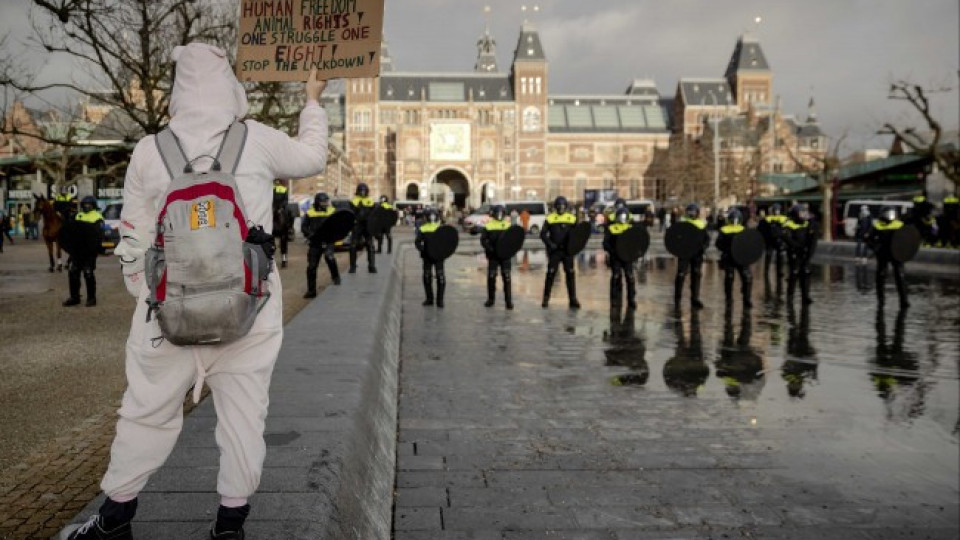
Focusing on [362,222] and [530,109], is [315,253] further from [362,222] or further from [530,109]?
[530,109]

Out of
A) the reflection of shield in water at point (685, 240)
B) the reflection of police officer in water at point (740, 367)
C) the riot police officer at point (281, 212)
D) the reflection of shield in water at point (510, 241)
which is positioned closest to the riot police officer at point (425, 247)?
the reflection of shield in water at point (510, 241)

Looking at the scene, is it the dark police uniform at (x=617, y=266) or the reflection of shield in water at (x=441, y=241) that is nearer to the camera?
the reflection of shield in water at (x=441, y=241)

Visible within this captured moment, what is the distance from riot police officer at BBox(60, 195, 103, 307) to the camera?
1226 centimetres

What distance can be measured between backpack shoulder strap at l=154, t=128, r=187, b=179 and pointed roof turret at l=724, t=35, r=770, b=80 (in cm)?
10986

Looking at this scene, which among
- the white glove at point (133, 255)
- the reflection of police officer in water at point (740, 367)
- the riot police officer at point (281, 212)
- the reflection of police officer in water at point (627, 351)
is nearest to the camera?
the white glove at point (133, 255)

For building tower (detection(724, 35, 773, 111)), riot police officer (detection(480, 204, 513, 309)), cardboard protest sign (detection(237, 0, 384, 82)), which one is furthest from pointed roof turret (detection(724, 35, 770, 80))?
cardboard protest sign (detection(237, 0, 384, 82))

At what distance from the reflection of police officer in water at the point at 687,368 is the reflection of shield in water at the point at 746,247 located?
10.5ft

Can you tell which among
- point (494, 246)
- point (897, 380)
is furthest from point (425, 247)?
point (897, 380)

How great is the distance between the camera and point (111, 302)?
41.6 ft

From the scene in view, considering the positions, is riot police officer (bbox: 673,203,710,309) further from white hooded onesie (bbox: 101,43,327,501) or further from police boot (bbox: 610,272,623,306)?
white hooded onesie (bbox: 101,43,327,501)

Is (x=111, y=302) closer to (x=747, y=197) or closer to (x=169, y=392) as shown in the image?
(x=169, y=392)

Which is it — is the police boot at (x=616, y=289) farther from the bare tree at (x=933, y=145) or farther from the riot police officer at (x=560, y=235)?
the bare tree at (x=933, y=145)

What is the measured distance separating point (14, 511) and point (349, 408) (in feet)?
5.99

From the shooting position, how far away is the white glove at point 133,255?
10.1 ft
